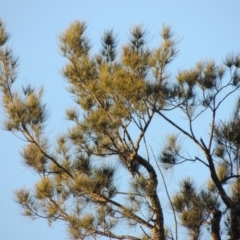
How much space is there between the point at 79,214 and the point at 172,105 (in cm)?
74

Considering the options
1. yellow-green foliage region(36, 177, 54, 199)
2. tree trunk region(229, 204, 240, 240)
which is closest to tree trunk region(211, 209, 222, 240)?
tree trunk region(229, 204, 240, 240)

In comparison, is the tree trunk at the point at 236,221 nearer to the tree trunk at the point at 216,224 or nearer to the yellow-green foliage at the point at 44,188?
the tree trunk at the point at 216,224

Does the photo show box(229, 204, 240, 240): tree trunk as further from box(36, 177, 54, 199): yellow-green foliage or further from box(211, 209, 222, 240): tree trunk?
box(36, 177, 54, 199): yellow-green foliage

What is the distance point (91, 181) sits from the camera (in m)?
3.33

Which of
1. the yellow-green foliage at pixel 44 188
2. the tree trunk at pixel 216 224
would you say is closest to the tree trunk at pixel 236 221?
the tree trunk at pixel 216 224

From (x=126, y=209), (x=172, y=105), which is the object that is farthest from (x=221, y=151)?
(x=126, y=209)

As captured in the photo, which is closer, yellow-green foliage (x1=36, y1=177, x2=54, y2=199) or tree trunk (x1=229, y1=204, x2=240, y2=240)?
tree trunk (x1=229, y1=204, x2=240, y2=240)

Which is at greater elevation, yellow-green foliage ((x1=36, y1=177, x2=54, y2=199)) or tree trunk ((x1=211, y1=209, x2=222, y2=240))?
yellow-green foliage ((x1=36, y1=177, x2=54, y2=199))

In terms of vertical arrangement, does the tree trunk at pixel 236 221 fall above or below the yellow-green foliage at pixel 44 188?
below

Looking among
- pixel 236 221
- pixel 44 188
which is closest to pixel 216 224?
pixel 236 221

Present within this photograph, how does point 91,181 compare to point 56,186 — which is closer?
point 91,181

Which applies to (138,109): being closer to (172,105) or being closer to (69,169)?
(172,105)

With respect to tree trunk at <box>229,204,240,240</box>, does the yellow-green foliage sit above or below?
above

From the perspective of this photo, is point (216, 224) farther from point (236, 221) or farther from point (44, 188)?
point (44, 188)
